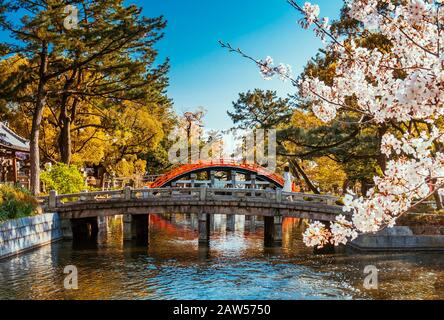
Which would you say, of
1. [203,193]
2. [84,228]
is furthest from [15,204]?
[203,193]

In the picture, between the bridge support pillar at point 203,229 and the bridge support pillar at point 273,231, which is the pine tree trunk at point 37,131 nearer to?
the bridge support pillar at point 203,229

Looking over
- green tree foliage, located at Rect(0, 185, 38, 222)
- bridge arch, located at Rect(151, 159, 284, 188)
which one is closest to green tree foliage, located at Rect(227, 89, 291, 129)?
bridge arch, located at Rect(151, 159, 284, 188)

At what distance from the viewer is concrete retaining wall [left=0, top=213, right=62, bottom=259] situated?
19109 mm

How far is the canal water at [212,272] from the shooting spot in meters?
14.2

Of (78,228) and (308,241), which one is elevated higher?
(308,241)

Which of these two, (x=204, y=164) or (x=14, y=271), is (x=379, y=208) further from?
(x=204, y=164)

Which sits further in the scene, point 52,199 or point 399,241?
point 52,199

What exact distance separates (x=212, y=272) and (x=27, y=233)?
30.4ft

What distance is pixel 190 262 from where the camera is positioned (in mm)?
19453

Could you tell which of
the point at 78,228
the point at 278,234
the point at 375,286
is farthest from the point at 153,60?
the point at 375,286

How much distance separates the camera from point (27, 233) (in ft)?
69.3

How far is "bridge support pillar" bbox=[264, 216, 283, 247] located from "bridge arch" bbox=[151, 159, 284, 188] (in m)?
14.9

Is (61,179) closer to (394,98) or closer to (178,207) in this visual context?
(178,207)
